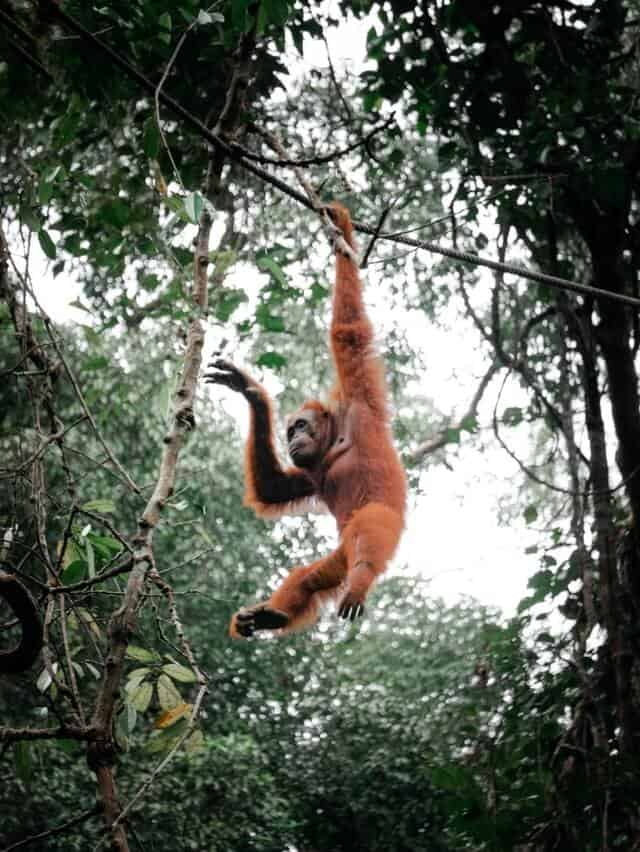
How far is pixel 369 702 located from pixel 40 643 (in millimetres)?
7024

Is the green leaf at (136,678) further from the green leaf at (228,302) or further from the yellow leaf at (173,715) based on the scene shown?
the green leaf at (228,302)

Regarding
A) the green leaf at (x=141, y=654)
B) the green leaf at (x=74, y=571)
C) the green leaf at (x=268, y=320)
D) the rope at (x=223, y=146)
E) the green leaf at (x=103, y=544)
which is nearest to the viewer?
the green leaf at (x=141, y=654)

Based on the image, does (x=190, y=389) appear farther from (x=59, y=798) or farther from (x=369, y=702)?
(x=369, y=702)

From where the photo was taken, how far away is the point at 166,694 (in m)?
1.99

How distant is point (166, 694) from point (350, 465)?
5.43 ft

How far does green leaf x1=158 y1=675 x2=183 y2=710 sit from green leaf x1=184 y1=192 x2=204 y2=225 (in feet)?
3.22

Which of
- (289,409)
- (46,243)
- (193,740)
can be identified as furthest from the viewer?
(289,409)

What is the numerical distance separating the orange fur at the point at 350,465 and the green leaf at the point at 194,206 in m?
1.09

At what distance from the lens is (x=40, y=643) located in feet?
5.36

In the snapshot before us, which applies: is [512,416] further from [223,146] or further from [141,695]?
[141,695]

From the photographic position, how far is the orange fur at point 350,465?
10.4ft

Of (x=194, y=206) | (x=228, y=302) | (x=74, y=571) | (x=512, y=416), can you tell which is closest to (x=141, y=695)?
(x=74, y=571)

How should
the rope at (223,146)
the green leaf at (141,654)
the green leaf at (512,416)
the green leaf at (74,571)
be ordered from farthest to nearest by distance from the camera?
1. the green leaf at (512,416)
2. the rope at (223,146)
3. the green leaf at (74,571)
4. the green leaf at (141,654)

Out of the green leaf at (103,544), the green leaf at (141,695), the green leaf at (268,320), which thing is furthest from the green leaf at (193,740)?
the green leaf at (268,320)
